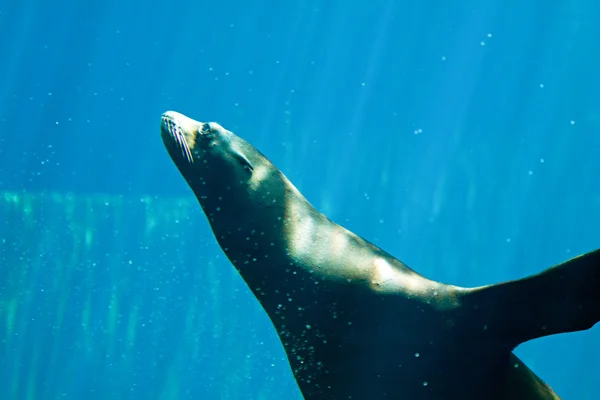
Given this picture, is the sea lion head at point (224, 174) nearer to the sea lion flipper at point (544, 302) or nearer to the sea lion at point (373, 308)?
the sea lion at point (373, 308)

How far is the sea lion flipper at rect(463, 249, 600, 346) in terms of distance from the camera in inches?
118

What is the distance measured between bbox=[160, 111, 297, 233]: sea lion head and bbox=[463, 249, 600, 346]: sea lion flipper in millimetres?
1280

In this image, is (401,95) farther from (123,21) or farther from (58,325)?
(58,325)

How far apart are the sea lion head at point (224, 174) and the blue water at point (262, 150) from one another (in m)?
8.56

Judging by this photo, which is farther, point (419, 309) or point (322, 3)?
point (322, 3)

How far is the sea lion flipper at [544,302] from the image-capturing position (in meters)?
3.00

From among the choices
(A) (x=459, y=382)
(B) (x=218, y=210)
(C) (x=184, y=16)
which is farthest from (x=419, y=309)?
(C) (x=184, y=16)

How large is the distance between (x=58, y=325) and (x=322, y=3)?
9038mm

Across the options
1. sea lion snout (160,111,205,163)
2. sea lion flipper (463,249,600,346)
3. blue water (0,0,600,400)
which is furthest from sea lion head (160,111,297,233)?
blue water (0,0,600,400)

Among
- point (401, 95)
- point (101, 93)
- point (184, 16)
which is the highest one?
point (184, 16)

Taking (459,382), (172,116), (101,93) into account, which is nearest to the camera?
(459,382)

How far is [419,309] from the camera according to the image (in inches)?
130

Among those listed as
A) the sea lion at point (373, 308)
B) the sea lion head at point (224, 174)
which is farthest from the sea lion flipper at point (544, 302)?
the sea lion head at point (224, 174)

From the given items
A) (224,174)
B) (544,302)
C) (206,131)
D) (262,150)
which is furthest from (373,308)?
(262,150)
